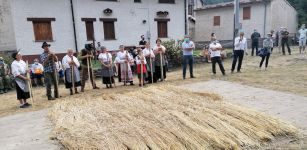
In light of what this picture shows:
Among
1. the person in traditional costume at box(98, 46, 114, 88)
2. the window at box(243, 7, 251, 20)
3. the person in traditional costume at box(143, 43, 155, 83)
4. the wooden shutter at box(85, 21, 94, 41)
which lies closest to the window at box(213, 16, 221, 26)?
the window at box(243, 7, 251, 20)

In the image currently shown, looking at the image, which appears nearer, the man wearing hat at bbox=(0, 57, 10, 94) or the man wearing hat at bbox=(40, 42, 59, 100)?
the man wearing hat at bbox=(40, 42, 59, 100)

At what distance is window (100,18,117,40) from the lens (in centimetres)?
1850

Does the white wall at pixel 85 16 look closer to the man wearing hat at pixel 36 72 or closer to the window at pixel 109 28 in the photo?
the window at pixel 109 28

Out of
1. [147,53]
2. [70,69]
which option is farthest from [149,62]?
[70,69]

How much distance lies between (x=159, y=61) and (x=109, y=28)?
32.6 ft

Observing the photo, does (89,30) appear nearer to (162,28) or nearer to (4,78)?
(162,28)

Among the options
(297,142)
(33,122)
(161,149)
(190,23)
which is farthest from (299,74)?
(190,23)

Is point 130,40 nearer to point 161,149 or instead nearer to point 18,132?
point 18,132

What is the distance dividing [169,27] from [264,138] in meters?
17.8

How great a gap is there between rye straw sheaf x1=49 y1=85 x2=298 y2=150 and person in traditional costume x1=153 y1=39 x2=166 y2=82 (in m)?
4.15

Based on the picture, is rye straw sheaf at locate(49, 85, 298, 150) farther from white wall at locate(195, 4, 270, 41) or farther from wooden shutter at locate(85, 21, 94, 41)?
white wall at locate(195, 4, 270, 41)

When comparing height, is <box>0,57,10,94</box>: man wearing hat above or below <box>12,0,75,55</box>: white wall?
below

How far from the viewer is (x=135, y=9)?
63.7ft

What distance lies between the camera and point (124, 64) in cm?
957
